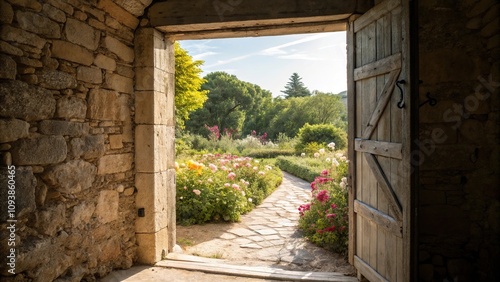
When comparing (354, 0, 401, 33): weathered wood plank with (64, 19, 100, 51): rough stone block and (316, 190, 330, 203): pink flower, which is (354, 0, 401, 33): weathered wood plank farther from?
(64, 19, 100, 51): rough stone block

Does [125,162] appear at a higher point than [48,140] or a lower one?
lower

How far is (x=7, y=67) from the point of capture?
212 centimetres

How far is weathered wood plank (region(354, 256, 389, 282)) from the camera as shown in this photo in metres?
2.82

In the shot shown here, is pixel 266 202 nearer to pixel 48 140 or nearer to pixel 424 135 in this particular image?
pixel 424 135

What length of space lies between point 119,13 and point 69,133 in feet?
4.60

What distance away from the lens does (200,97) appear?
1131cm

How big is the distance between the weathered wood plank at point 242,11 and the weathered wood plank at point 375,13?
0.17 meters

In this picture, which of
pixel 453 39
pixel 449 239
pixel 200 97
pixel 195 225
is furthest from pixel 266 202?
pixel 200 97

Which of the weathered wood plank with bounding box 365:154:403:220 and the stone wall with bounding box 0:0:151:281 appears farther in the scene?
the weathered wood plank with bounding box 365:154:403:220

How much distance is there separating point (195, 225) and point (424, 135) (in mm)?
3790

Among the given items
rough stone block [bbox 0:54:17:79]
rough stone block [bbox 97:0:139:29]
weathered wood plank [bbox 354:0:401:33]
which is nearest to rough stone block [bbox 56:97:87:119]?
rough stone block [bbox 0:54:17:79]

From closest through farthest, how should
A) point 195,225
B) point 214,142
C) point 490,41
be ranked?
1. point 490,41
2. point 195,225
3. point 214,142

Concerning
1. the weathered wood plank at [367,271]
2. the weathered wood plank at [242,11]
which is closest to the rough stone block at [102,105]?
the weathered wood plank at [242,11]

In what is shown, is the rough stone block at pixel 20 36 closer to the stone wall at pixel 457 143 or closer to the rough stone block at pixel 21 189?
the rough stone block at pixel 21 189
